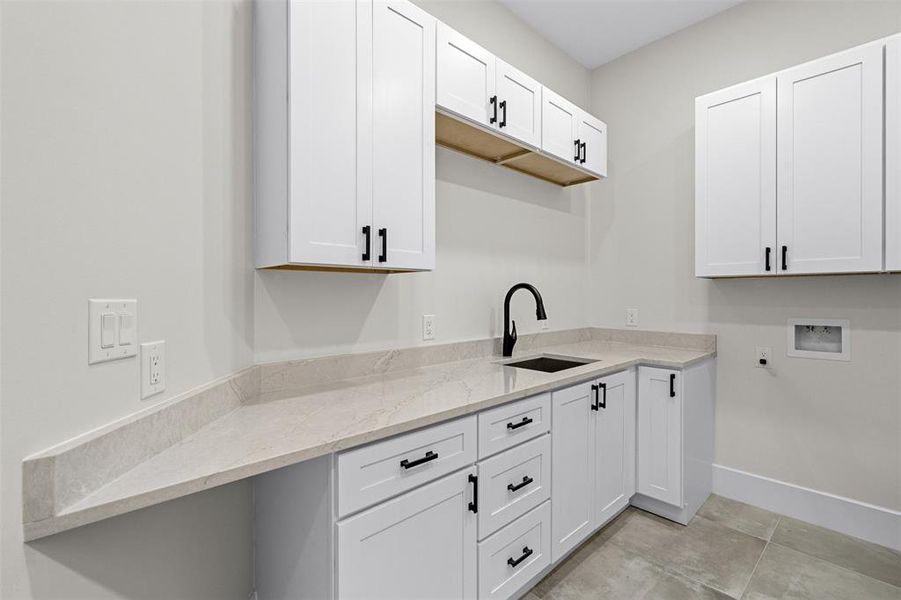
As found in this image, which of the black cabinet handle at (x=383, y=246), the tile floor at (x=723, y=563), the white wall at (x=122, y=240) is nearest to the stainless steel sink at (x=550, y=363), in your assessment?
the tile floor at (x=723, y=563)

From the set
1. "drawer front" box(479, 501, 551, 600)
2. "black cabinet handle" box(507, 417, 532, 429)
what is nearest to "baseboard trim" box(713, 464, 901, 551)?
"drawer front" box(479, 501, 551, 600)

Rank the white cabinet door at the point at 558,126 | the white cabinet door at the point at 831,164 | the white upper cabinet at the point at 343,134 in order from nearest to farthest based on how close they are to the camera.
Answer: the white upper cabinet at the point at 343,134 < the white cabinet door at the point at 831,164 < the white cabinet door at the point at 558,126

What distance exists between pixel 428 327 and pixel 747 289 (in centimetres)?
192

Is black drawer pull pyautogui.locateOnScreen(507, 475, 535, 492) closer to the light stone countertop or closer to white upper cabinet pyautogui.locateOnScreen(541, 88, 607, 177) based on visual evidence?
the light stone countertop

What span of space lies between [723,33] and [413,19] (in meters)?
2.16

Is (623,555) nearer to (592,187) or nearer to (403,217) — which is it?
(403,217)

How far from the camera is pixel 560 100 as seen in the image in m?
2.39

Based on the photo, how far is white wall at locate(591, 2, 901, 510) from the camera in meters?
2.16

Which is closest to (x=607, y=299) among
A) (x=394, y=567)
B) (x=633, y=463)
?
(x=633, y=463)

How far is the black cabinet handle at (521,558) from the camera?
1.59 metres

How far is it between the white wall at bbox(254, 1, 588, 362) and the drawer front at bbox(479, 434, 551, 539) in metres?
0.74

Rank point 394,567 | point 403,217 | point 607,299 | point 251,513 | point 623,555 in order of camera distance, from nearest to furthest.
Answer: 1. point 394,567
2. point 251,513
3. point 403,217
4. point 623,555
5. point 607,299

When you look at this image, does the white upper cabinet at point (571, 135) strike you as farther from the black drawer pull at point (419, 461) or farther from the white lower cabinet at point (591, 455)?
the black drawer pull at point (419, 461)

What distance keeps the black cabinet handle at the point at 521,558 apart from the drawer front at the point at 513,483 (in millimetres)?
149
